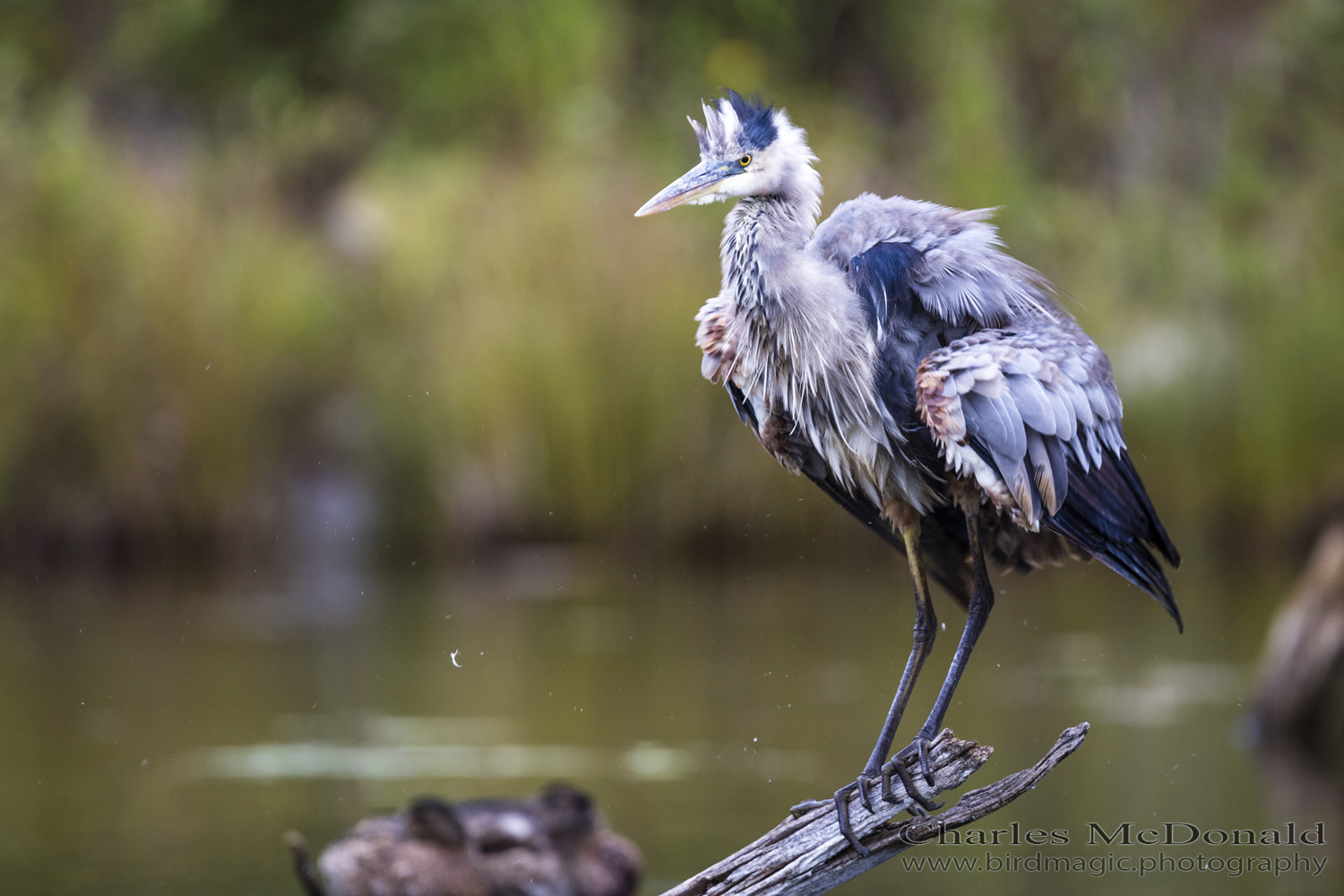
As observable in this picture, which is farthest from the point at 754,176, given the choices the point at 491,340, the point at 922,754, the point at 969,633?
the point at 491,340

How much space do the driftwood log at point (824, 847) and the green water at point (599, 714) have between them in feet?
5.69

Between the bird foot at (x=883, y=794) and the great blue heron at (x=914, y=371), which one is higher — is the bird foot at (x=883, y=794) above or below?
below

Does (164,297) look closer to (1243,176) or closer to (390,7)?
(390,7)

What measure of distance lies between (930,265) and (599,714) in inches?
188

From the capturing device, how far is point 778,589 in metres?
13.6

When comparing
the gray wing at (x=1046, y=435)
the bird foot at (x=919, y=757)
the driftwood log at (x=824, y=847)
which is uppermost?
the gray wing at (x=1046, y=435)

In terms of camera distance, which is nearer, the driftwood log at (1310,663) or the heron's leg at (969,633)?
the heron's leg at (969,633)

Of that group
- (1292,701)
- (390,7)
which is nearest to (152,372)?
(1292,701)

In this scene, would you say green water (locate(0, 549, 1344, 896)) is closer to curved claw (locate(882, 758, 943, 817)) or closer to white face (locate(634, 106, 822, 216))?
curved claw (locate(882, 758, 943, 817))

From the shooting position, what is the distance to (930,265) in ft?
16.6

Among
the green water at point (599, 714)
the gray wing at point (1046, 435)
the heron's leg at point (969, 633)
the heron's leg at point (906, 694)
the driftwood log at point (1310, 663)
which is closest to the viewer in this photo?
the heron's leg at point (906, 694)

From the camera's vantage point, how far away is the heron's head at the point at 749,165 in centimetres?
527

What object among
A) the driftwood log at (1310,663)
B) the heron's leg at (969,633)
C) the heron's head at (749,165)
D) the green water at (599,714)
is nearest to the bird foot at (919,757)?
the heron's leg at (969,633)

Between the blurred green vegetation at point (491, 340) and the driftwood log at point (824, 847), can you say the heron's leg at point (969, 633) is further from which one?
the blurred green vegetation at point (491, 340)
